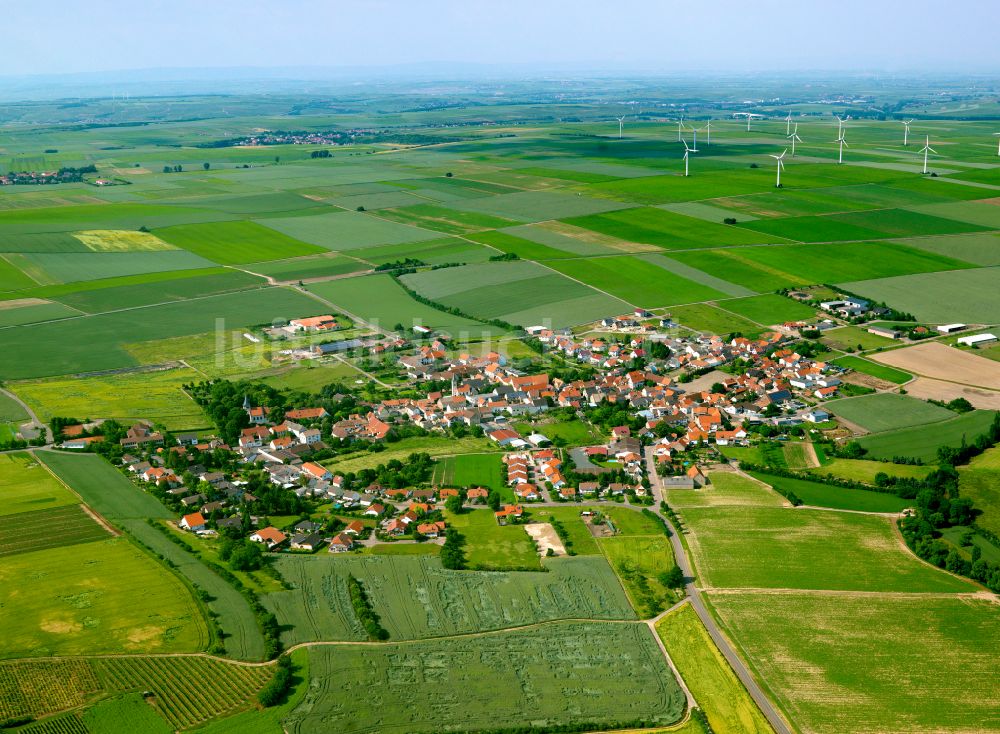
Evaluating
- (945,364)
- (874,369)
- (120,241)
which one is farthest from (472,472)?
(120,241)

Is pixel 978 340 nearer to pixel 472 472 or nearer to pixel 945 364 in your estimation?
pixel 945 364

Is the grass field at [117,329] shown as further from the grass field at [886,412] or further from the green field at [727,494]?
the grass field at [886,412]

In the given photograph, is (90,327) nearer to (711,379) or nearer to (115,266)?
(115,266)

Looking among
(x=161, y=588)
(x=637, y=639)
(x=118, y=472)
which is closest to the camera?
(x=637, y=639)

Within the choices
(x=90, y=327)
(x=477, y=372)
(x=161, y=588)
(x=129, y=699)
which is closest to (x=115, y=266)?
(x=90, y=327)

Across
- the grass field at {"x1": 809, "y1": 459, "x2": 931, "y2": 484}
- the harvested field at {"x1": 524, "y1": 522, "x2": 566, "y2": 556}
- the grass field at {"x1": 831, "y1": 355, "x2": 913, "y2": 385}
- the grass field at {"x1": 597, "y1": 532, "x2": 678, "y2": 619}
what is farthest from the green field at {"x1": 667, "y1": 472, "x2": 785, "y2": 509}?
the grass field at {"x1": 831, "y1": 355, "x2": 913, "y2": 385}

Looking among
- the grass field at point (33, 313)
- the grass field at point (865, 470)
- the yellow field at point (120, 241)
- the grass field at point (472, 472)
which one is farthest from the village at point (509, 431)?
the yellow field at point (120, 241)
